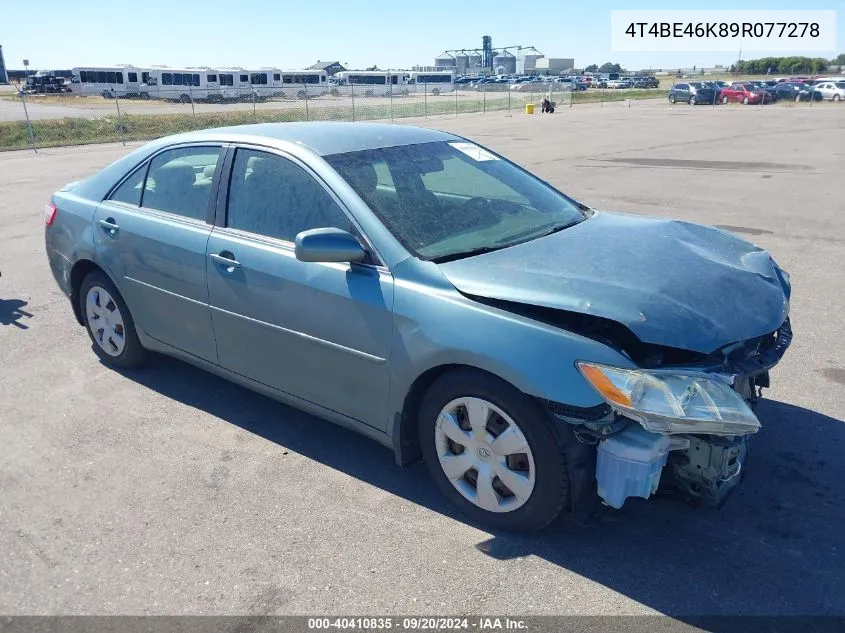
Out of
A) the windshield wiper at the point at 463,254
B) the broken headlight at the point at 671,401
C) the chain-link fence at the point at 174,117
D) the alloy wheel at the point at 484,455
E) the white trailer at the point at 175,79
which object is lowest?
the alloy wheel at the point at 484,455

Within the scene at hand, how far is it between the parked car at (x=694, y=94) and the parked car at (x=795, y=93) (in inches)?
222

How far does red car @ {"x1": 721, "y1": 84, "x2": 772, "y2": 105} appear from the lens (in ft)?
159

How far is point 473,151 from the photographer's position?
438 cm

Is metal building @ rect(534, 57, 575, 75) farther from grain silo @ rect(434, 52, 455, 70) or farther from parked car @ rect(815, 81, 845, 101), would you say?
parked car @ rect(815, 81, 845, 101)

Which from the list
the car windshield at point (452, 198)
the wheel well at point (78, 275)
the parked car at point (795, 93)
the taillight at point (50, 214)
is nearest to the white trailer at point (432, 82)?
the parked car at point (795, 93)

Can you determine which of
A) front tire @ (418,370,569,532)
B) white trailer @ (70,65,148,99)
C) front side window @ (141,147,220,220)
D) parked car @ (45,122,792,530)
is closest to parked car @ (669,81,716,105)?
white trailer @ (70,65,148,99)

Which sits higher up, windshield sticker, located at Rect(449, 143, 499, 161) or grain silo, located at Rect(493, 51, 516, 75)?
grain silo, located at Rect(493, 51, 516, 75)

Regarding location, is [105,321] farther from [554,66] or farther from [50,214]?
[554,66]

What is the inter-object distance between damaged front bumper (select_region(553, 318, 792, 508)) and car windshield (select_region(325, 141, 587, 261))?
3.60 ft

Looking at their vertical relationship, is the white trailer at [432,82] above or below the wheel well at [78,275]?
→ above

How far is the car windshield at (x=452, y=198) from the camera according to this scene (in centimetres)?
343

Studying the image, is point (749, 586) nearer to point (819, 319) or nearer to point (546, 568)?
point (546, 568)

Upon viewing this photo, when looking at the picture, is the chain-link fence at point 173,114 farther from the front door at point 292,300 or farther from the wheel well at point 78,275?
the front door at point 292,300

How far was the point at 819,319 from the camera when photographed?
5.76 metres
